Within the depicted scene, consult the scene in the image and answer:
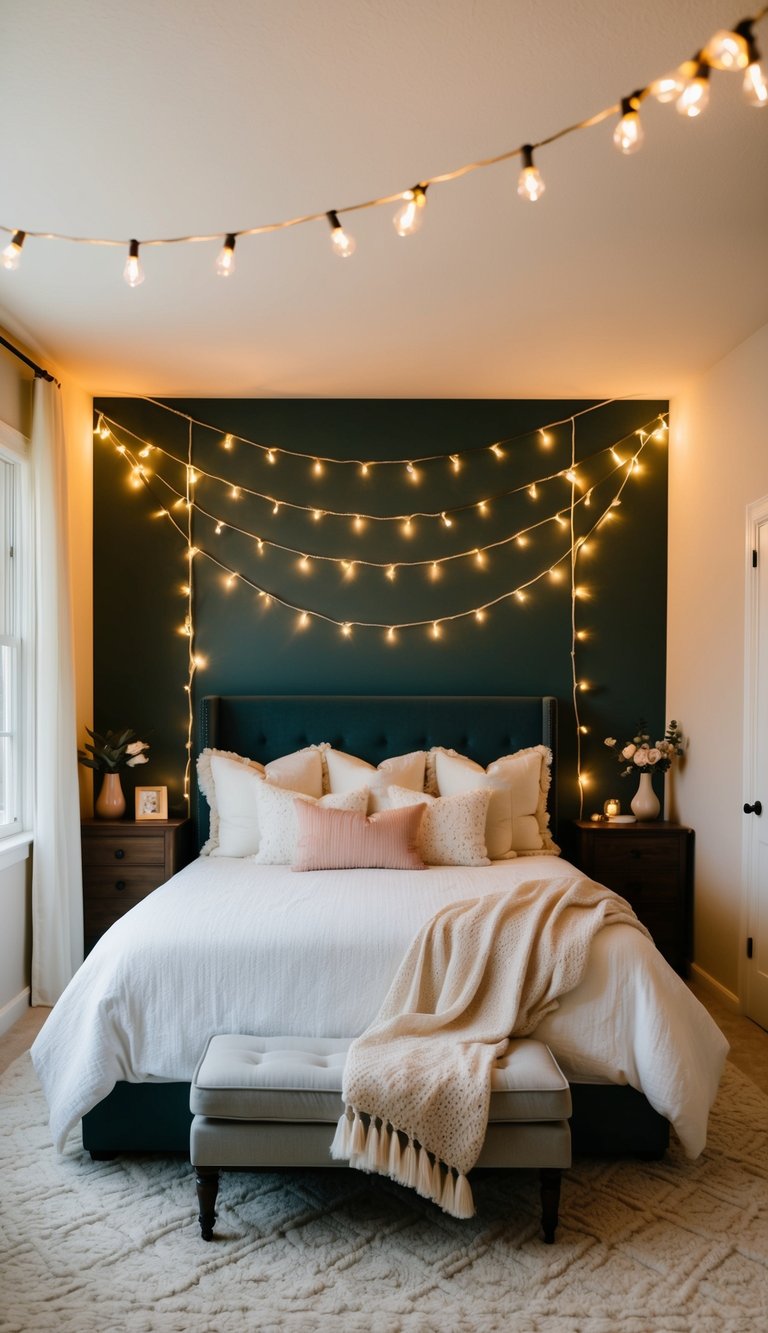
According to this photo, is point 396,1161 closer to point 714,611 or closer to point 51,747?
point 51,747

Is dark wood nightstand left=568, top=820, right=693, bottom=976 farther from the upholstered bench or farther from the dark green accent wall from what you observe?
the upholstered bench

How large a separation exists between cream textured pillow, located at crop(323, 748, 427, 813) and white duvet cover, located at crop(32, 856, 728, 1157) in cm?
143

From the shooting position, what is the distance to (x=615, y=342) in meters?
4.32

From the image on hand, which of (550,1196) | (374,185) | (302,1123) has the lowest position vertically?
(550,1196)

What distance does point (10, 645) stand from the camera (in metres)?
4.25

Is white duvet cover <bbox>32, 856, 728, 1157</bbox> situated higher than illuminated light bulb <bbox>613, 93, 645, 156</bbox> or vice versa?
illuminated light bulb <bbox>613, 93, 645, 156</bbox>

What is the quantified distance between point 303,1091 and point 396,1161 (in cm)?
28

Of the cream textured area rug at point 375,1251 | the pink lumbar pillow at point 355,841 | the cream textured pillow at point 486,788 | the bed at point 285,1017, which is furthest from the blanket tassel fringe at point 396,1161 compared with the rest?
the cream textured pillow at point 486,788

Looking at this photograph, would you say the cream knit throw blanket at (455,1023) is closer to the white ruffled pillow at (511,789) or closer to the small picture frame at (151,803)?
the white ruffled pillow at (511,789)

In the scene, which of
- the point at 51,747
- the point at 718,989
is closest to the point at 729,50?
the point at 51,747

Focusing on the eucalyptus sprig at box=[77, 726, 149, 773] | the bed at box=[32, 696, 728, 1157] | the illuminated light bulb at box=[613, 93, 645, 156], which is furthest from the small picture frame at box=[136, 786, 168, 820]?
the illuminated light bulb at box=[613, 93, 645, 156]

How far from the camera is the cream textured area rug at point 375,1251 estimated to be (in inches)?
86.7

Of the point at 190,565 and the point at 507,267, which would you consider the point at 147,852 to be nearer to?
the point at 190,565

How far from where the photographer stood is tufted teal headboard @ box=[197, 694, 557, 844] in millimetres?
4941
